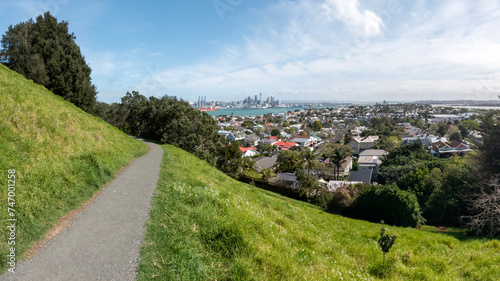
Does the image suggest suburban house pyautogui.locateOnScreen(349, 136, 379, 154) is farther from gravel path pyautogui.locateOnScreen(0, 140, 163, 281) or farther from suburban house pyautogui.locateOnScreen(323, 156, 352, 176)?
gravel path pyautogui.locateOnScreen(0, 140, 163, 281)

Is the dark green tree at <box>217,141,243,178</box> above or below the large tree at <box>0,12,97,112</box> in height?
below

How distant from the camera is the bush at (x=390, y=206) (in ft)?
75.3

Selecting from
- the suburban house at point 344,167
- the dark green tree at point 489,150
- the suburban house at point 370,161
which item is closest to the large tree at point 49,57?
the dark green tree at point 489,150

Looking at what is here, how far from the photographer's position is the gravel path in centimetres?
412

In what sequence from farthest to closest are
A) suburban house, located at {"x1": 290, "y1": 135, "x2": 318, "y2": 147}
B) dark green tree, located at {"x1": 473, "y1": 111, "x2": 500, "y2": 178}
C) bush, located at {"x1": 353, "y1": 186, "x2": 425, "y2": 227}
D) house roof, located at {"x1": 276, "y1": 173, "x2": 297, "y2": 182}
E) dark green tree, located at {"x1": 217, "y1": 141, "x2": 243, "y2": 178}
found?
suburban house, located at {"x1": 290, "y1": 135, "x2": 318, "y2": 147}
house roof, located at {"x1": 276, "y1": 173, "x2": 297, "y2": 182}
dark green tree, located at {"x1": 217, "y1": 141, "x2": 243, "y2": 178}
bush, located at {"x1": 353, "y1": 186, "x2": 425, "y2": 227}
dark green tree, located at {"x1": 473, "y1": 111, "x2": 500, "y2": 178}

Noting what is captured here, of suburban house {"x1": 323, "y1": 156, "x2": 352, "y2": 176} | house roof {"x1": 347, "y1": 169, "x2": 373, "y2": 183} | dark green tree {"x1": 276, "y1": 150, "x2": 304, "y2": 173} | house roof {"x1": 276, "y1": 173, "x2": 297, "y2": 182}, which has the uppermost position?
dark green tree {"x1": 276, "y1": 150, "x2": 304, "y2": 173}

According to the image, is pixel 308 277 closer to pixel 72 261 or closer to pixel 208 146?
pixel 72 261

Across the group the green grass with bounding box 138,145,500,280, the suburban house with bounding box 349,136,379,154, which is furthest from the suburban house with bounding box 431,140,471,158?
the green grass with bounding box 138,145,500,280

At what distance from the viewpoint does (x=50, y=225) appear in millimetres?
5367

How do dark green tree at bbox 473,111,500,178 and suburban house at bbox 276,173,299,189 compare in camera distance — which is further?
suburban house at bbox 276,173,299,189

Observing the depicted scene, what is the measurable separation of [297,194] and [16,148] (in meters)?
29.2

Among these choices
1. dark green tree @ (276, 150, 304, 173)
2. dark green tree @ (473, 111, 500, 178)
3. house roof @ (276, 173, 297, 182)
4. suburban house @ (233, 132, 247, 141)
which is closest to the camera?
dark green tree @ (473, 111, 500, 178)

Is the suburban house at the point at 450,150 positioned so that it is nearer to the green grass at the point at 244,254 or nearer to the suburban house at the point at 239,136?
the suburban house at the point at 239,136

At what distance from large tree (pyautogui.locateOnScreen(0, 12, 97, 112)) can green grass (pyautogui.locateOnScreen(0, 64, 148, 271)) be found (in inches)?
588
